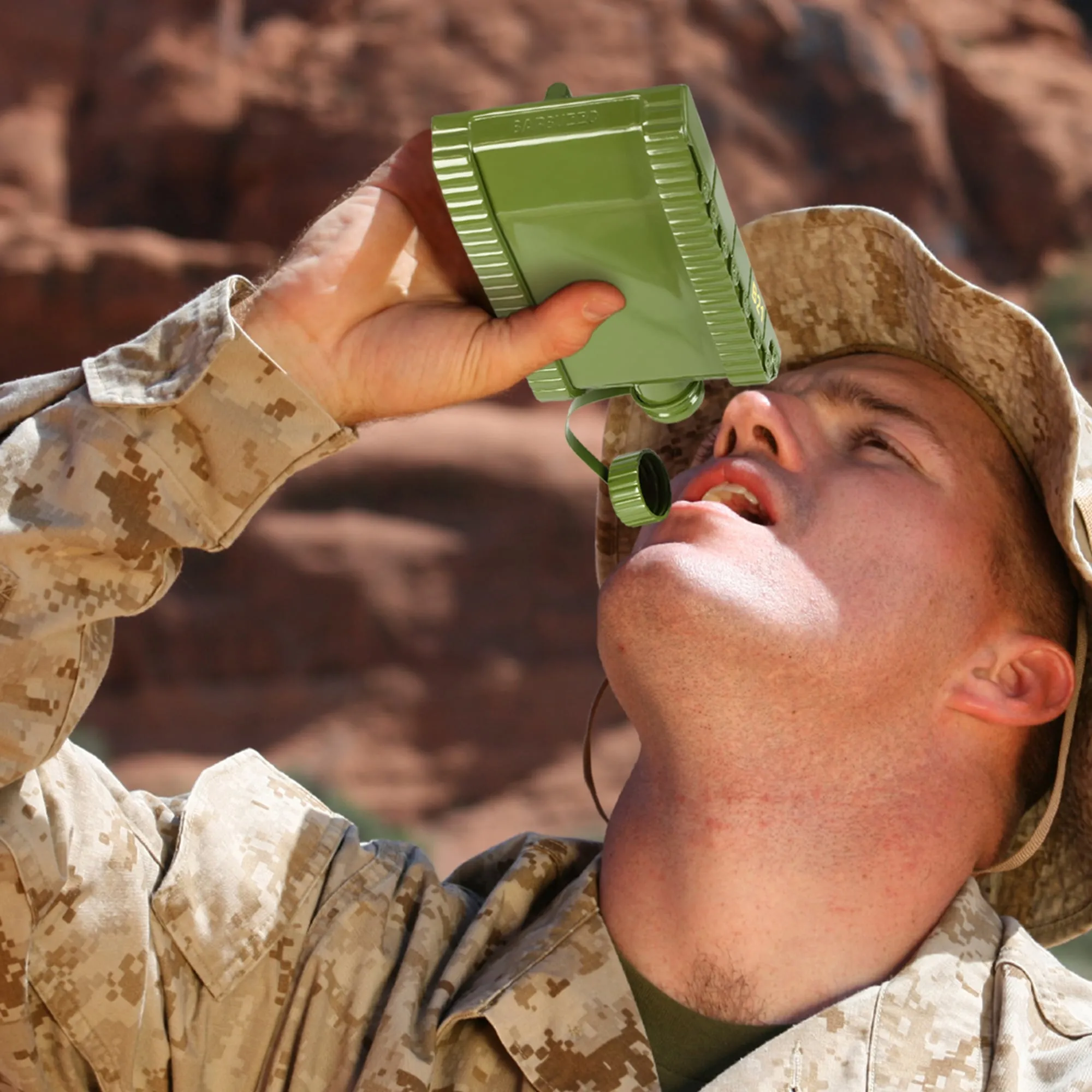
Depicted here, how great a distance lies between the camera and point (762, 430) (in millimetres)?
2342

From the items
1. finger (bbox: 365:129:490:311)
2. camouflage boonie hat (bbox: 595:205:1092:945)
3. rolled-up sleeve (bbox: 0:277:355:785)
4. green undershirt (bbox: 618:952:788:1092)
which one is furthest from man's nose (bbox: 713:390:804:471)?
green undershirt (bbox: 618:952:788:1092)

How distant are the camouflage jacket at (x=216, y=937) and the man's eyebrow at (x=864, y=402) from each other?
2.22 feet

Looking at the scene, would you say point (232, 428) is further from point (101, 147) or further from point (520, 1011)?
point (101, 147)

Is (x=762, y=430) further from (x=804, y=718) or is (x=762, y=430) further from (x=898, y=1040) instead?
(x=898, y=1040)

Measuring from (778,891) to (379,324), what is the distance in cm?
90

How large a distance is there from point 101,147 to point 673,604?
29.7 ft

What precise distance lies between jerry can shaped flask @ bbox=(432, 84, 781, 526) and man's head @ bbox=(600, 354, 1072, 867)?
0.27 meters

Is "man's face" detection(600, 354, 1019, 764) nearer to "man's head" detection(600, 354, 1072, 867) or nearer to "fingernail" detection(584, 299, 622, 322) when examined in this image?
"man's head" detection(600, 354, 1072, 867)

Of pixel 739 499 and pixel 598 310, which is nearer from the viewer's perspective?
pixel 598 310

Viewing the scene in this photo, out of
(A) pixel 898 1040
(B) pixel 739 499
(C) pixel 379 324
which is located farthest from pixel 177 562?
(A) pixel 898 1040

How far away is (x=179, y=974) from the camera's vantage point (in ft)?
6.64

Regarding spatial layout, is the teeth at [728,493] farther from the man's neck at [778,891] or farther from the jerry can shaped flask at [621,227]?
the man's neck at [778,891]

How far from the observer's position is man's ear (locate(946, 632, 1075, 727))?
89.0 inches

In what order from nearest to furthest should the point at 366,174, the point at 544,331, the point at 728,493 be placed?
the point at 544,331
the point at 728,493
the point at 366,174
